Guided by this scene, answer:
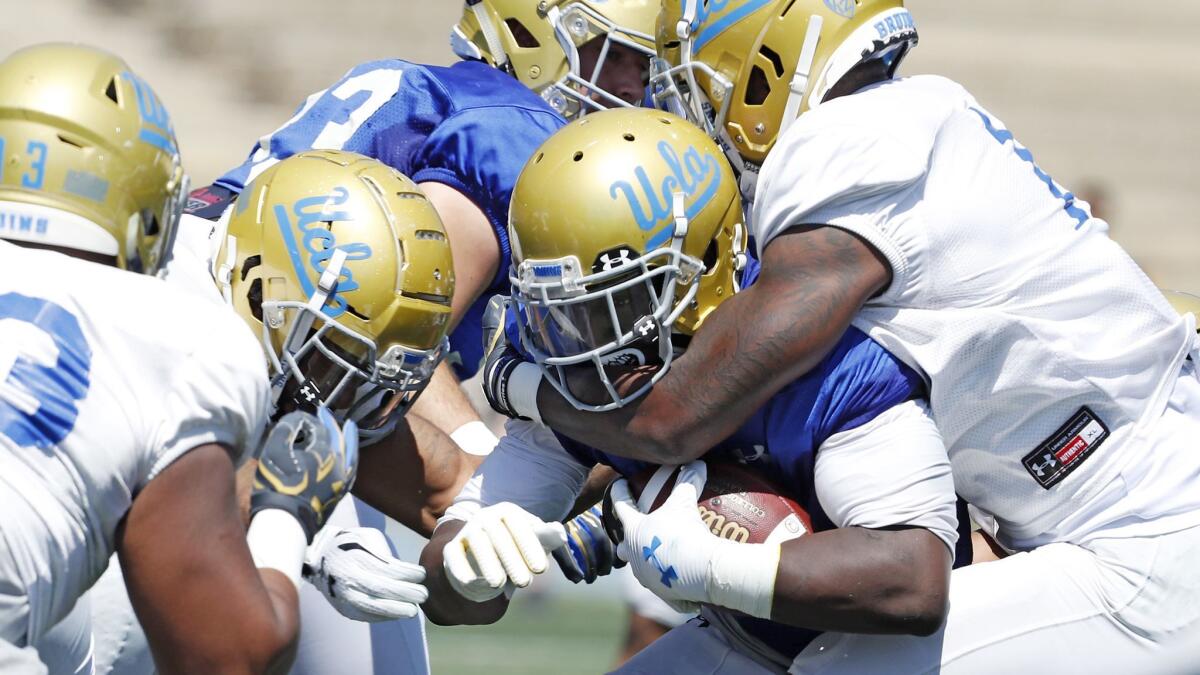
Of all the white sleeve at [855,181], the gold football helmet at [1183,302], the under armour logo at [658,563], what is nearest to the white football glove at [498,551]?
the under armour logo at [658,563]

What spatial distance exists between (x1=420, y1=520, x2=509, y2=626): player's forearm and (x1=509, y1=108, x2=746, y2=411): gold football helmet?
0.38 m

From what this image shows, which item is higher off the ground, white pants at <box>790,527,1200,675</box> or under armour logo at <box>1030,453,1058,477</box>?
under armour logo at <box>1030,453,1058,477</box>

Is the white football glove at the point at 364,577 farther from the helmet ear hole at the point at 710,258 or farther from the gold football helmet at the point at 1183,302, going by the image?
the gold football helmet at the point at 1183,302

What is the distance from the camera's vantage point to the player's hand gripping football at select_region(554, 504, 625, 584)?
109 inches

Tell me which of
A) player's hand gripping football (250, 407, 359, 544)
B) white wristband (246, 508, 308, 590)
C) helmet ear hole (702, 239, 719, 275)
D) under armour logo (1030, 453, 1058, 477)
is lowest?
under armour logo (1030, 453, 1058, 477)

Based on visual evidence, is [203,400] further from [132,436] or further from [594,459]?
[594,459]

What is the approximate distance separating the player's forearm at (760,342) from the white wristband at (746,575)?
0.19 metres

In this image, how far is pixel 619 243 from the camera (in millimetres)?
2439

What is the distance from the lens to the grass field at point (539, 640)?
4.79m

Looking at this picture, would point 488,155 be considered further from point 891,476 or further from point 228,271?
point 891,476

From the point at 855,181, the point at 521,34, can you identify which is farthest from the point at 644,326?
the point at 521,34

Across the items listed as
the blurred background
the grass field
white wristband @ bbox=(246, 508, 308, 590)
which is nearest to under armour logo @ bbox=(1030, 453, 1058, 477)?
white wristband @ bbox=(246, 508, 308, 590)

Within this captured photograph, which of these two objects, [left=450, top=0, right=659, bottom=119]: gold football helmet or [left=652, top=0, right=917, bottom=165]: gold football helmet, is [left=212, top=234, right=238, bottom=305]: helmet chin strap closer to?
[left=652, top=0, right=917, bottom=165]: gold football helmet

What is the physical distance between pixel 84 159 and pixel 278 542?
60 centimetres
